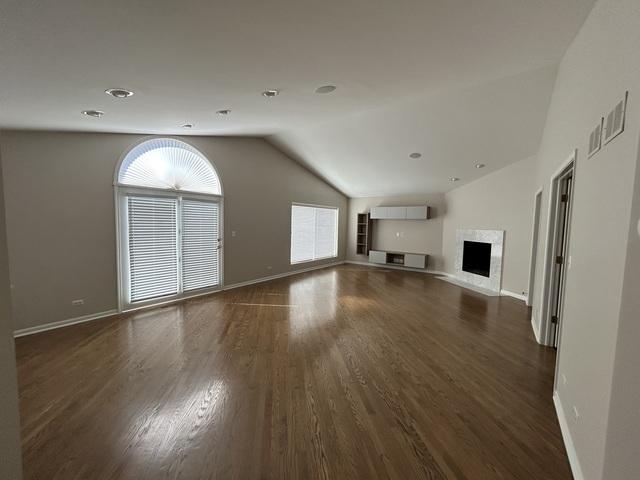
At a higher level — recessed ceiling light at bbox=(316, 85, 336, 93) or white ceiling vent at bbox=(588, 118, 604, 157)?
recessed ceiling light at bbox=(316, 85, 336, 93)

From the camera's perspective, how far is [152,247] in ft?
15.5

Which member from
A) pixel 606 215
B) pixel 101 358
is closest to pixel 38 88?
pixel 101 358

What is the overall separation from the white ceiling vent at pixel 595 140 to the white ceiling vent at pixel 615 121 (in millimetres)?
147

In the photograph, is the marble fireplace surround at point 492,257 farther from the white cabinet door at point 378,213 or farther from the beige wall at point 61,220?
the beige wall at point 61,220

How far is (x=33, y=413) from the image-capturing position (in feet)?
7.08

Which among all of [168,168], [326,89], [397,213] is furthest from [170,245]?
[397,213]

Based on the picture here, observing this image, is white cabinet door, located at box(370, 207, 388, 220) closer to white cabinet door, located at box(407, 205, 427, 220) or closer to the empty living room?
white cabinet door, located at box(407, 205, 427, 220)

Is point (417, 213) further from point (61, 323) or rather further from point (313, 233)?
point (61, 323)

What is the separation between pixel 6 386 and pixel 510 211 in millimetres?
7234

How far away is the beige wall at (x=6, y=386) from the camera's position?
3.50 ft

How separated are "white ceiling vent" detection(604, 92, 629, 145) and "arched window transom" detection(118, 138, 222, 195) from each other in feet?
17.3

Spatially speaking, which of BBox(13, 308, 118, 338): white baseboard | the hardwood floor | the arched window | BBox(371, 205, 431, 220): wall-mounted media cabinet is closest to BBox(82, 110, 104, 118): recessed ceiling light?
the arched window

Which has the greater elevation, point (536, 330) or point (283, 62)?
point (283, 62)

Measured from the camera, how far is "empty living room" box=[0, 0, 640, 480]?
1.66 m
